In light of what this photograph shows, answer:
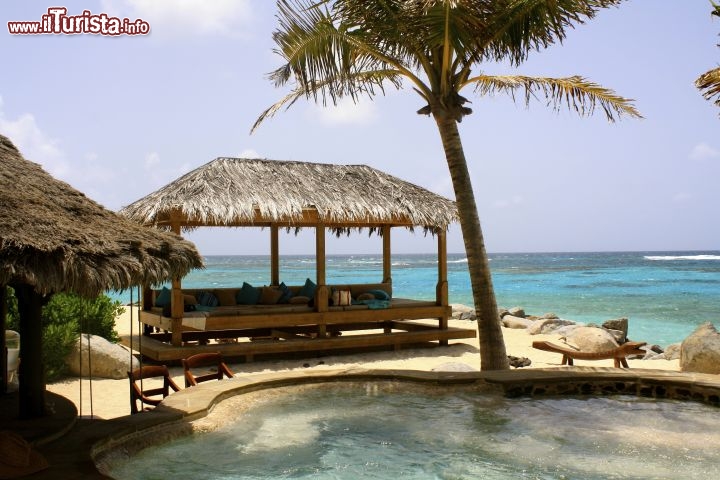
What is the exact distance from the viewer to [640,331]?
21.3m

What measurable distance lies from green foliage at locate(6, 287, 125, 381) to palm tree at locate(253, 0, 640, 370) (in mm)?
4093

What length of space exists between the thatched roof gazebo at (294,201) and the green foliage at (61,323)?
127 centimetres

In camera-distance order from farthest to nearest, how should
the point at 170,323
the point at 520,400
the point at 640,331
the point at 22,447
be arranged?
the point at 640,331 < the point at 170,323 < the point at 520,400 < the point at 22,447

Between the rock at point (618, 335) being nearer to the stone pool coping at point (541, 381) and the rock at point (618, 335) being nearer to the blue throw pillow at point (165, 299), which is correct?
the stone pool coping at point (541, 381)

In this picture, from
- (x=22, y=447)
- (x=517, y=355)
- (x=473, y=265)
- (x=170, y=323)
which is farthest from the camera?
(x=517, y=355)

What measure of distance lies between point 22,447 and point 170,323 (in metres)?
6.35

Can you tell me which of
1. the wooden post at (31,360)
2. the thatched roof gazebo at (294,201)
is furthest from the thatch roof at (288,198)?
the wooden post at (31,360)

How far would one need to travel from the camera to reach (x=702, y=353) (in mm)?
9344

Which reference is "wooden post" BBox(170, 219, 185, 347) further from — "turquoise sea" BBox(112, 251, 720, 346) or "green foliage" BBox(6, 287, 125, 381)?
"turquoise sea" BBox(112, 251, 720, 346)

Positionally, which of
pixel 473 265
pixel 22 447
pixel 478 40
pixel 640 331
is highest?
pixel 478 40

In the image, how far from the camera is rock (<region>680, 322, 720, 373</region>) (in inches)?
364

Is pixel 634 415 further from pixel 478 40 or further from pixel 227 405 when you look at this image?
pixel 478 40

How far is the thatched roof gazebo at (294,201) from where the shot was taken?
413 inches

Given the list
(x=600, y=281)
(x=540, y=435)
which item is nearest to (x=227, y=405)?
(x=540, y=435)
